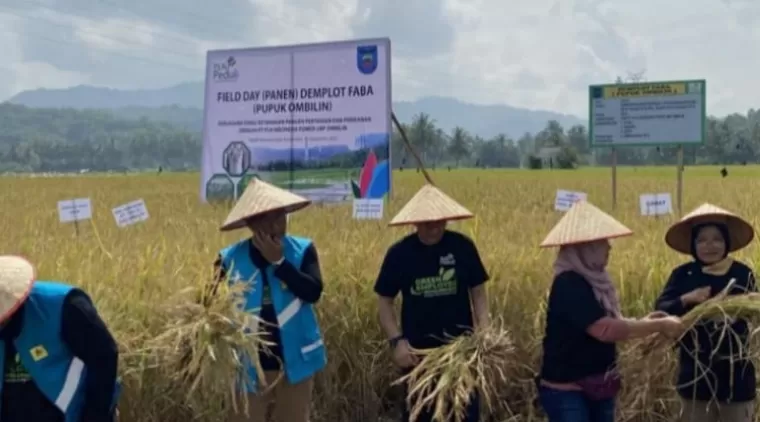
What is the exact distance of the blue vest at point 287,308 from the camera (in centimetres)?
411

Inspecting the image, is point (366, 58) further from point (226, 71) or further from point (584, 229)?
point (584, 229)

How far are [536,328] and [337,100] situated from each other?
5.81 metres

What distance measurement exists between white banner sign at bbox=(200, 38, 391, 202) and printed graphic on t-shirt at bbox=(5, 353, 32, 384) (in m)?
6.93

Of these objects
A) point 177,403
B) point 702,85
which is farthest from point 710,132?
point 177,403

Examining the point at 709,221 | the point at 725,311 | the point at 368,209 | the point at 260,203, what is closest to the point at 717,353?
the point at 725,311

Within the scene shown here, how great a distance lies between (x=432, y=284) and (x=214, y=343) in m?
0.98

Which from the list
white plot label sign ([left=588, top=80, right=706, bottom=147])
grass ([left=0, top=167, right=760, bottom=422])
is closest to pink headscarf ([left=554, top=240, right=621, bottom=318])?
grass ([left=0, top=167, right=760, bottom=422])

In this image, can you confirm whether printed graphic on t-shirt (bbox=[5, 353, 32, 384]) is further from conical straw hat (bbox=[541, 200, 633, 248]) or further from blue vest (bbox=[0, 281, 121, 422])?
conical straw hat (bbox=[541, 200, 633, 248])

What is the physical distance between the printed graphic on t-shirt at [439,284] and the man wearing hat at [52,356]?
147cm

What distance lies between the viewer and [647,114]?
944 centimetres

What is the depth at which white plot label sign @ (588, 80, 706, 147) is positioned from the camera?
30.1ft

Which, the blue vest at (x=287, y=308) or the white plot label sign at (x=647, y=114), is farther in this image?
the white plot label sign at (x=647, y=114)

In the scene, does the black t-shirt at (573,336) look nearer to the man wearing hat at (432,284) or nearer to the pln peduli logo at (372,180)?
the man wearing hat at (432,284)

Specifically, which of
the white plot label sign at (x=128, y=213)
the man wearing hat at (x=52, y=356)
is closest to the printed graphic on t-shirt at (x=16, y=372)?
the man wearing hat at (x=52, y=356)
